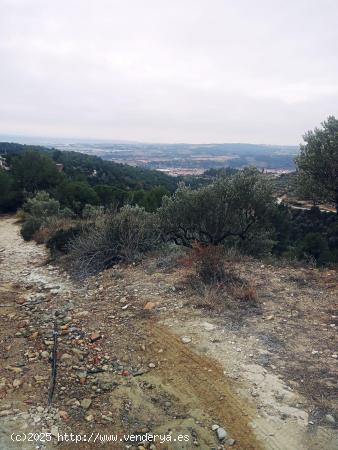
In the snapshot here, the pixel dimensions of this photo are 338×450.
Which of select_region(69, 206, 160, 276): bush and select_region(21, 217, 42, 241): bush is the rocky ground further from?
select_region(21, 217, 42, 241): bush

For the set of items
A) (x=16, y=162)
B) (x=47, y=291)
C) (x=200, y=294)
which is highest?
(x=16, y=162)

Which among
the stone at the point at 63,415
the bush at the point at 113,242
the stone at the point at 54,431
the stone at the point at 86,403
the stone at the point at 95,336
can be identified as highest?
the bush at the point at 113,242

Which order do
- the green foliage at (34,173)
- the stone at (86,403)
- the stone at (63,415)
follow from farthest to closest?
1. the green foliage at (34,173)
2. the stone at (86,403)
3. the stone at (63,415)

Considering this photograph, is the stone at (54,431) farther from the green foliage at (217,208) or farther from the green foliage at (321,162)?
the green foliage at (321,162)

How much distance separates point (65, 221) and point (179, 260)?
8.00 meters

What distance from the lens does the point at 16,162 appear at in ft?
88.2

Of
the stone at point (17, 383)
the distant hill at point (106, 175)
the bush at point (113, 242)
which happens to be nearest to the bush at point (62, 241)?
the bush at point (113, 242)

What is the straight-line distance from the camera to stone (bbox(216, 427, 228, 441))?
400 centimetres

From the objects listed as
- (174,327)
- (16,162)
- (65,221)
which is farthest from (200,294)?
(16,162)

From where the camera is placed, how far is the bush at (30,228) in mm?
14680

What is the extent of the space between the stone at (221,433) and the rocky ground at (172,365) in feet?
0.04

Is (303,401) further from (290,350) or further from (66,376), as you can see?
(66,376)

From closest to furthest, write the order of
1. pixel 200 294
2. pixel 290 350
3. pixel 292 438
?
pixel 292 438, pixel 290 350, pixel 200 294

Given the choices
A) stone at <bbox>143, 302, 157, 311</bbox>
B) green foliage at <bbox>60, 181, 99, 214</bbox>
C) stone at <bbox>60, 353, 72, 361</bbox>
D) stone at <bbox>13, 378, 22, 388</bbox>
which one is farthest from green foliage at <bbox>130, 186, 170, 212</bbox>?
stone at <bbox>13, 378, 22, 388</bbox>
